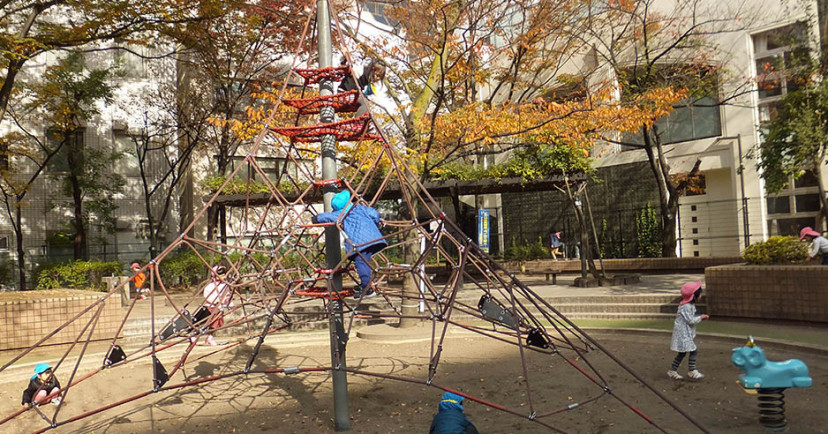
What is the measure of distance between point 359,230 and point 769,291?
8.26 m

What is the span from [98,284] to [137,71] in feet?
30.9

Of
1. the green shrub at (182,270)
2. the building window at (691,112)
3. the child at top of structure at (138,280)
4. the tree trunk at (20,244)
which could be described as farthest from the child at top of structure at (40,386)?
the building window at (691,112)

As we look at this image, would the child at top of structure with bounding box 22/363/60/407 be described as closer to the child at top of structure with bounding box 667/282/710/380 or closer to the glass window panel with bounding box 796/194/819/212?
the child at top of structure with bounding box 667/282/710/380

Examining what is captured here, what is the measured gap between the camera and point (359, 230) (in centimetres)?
519

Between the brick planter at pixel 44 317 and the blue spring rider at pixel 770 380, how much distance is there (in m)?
9.84

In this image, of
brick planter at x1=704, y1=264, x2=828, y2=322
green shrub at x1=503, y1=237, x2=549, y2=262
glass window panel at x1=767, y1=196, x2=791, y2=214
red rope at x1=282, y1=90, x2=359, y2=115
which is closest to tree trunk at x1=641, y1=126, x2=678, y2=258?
glass window panel at x1=767, y1=196, x2=791, y2=214

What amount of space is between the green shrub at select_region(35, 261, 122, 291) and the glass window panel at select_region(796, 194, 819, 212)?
21.2m

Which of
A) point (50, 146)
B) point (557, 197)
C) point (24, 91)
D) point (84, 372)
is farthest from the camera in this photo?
point (557, 197)

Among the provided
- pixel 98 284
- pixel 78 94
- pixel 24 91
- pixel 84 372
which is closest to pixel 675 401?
pixel 84 372

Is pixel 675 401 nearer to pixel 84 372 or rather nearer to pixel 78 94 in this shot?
pixel 84 372

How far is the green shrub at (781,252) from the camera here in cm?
1072

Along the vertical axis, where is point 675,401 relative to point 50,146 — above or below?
below

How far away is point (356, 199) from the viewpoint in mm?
5414

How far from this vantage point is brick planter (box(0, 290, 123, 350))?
33.2 feet
